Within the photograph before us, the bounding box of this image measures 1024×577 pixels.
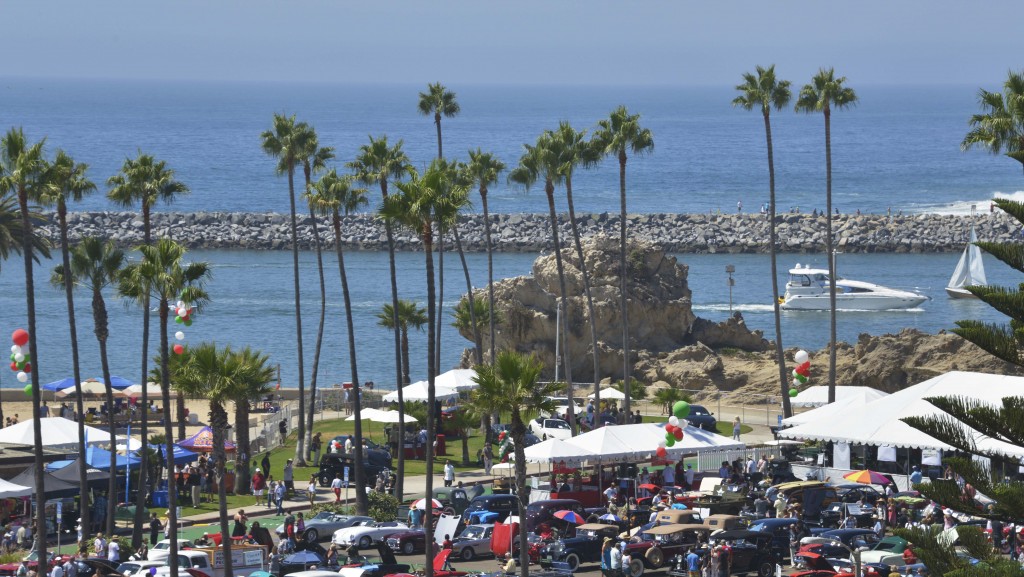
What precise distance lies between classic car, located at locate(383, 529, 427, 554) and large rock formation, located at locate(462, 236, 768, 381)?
26.6m

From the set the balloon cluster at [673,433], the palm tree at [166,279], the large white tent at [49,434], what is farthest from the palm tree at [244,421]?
the balloon cluster at [673,433]

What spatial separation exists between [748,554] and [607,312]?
3124 centimetres

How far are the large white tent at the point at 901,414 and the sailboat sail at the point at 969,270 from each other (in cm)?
6252

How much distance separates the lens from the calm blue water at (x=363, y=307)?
86688mm

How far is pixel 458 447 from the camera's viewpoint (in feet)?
158

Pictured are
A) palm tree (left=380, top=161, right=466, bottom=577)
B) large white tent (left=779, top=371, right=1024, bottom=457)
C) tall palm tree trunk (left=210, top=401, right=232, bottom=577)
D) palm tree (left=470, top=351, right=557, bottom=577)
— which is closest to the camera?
palm tree (left=470, top=351, right=557, bottom=577)

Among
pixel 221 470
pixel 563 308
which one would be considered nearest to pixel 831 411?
pixel 221 470

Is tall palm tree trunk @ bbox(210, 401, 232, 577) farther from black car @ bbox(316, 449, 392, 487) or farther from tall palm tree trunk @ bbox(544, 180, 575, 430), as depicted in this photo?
tall palm tree trunk @ bbox(544, 180, 575, 430)

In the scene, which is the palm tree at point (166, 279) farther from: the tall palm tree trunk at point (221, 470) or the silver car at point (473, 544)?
the silver car at point (473, 544)

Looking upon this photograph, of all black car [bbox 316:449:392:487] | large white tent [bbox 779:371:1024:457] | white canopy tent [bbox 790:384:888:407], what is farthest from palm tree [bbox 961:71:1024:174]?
black car [bbox 316:449:392:487]

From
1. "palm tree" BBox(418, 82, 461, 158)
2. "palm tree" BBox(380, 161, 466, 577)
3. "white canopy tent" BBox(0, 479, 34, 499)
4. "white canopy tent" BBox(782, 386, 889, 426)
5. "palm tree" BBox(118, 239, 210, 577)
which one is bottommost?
"white canopy tent" BBox(0, 479, 34, 499)

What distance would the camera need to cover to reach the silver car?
31.0 meters

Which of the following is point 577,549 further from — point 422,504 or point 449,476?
point 449,476

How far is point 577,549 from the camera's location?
30.1 m
